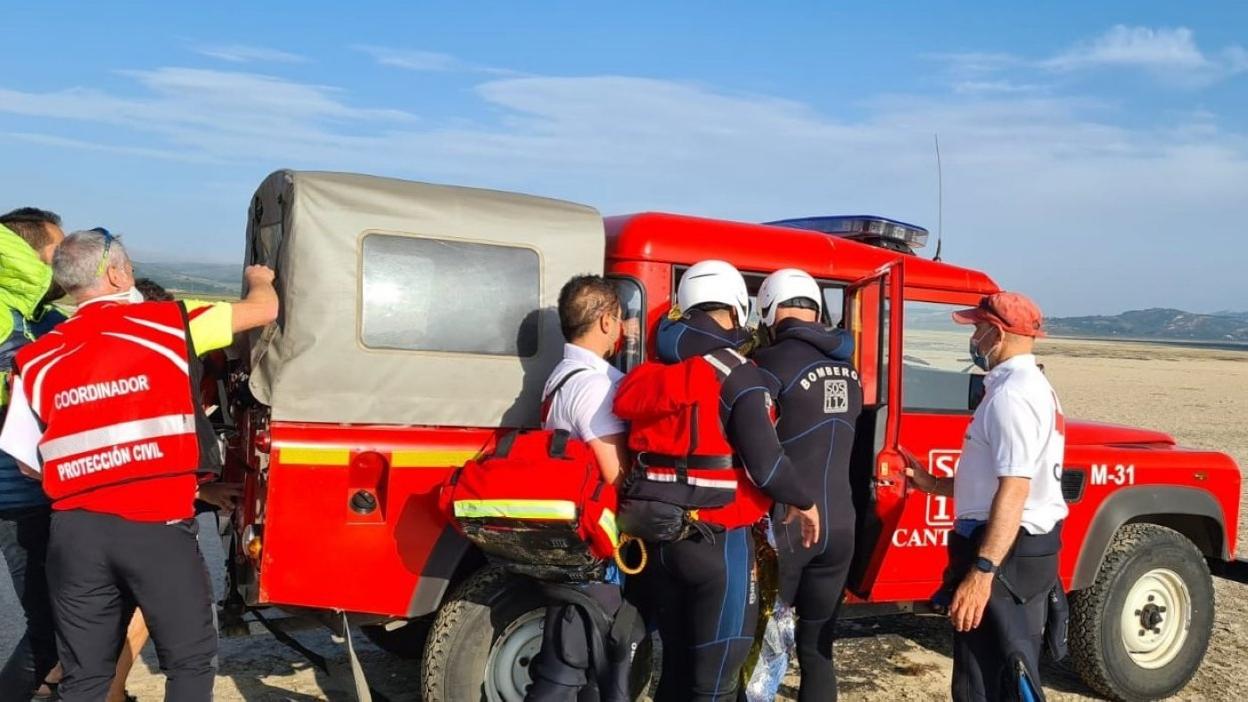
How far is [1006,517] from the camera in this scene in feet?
11.2

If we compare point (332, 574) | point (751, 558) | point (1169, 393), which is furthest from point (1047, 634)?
point (1169, 393)

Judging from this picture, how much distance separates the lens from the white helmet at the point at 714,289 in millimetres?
3781

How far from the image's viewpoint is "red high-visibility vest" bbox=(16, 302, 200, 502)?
310 centimetres

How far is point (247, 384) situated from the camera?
4.05 m

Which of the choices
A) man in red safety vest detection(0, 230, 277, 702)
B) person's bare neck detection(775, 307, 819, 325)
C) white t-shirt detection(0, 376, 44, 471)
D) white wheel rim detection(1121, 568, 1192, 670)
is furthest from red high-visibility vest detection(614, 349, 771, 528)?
white wheel rim detection(1121, 568, 1192, 670)

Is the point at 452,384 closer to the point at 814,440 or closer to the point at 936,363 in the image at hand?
the point at 814,440

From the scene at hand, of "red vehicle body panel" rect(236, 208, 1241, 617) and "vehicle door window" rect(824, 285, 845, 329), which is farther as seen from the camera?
"vehicle door window" rect(824, 285, 845, 329)

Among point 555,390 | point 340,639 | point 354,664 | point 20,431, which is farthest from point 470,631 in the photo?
point 20,431

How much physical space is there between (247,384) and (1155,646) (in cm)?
457

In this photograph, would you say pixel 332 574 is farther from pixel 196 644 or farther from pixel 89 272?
pixel 89 272

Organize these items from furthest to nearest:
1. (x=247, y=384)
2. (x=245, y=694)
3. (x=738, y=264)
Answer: (x=245, y=694)
(x=738, y=264)
(x=247, y=384)

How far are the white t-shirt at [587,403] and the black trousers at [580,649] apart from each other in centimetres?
52

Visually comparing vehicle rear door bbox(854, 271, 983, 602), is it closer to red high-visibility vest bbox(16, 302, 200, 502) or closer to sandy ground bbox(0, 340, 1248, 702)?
sandy ground bbox(0, 340, 1248, 702)

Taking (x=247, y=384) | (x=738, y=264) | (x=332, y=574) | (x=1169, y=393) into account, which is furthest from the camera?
(x=1169, y=393)
